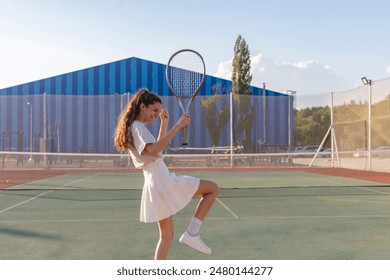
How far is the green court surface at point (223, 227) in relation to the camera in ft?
14.6

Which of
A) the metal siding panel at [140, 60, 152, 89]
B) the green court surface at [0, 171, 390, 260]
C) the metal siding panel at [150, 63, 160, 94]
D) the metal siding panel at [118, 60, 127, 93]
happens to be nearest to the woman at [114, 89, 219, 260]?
the green court surface at [0, 171, 390, 260]

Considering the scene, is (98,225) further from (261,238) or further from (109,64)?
(109,64)

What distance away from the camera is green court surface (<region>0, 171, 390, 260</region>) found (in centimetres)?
444

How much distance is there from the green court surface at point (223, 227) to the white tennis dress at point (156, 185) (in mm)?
979

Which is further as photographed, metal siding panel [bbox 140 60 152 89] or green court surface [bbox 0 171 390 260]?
metal siding panel [bbox 140 60 152 89]

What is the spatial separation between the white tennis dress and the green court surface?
98cm

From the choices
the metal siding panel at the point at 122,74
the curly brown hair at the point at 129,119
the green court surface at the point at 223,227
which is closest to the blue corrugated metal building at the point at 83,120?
the metal siding panel at the point at 122,74

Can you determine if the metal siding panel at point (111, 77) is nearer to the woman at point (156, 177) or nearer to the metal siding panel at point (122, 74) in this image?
the metal siding panel at point (122, 74)

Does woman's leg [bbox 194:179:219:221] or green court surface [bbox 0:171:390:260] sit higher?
woman's leg [bbox 194:179:219:221]

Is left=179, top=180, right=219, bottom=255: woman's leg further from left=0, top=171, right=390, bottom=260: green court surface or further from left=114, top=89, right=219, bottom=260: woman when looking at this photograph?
left=0, top=171, right=390, bottom=260: green court surface

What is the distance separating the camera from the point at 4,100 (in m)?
20.5

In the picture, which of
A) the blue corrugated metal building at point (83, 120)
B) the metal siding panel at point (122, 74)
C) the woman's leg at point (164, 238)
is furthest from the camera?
the metal siding panel at point (122, 74)

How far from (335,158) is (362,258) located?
16585 millimetres
